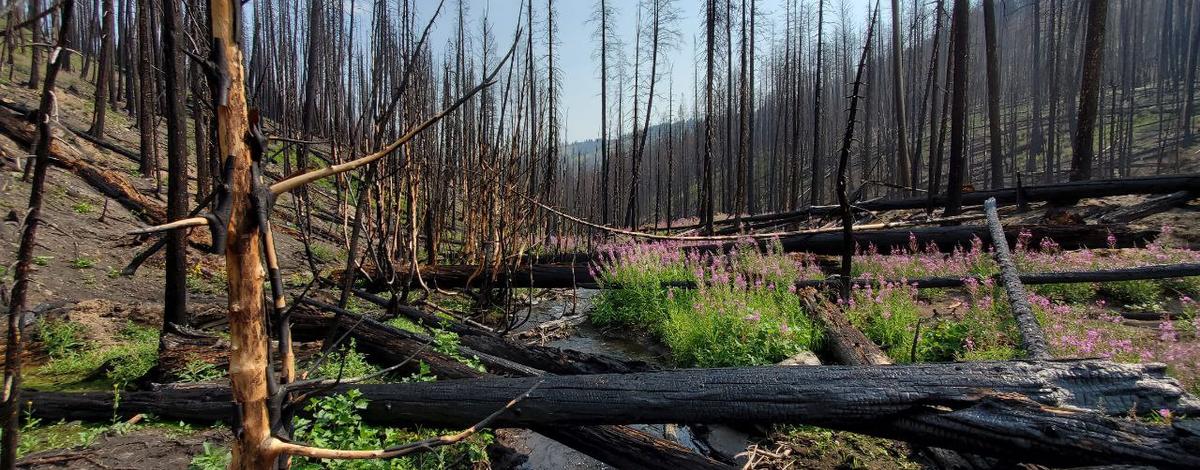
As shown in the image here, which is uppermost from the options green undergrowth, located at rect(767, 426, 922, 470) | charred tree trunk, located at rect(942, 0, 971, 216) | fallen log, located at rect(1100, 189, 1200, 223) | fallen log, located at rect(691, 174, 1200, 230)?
charred tree trunk, located at rect(942, 0, 971, 216)

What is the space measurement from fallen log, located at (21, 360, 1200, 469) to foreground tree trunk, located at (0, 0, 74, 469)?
1.82m

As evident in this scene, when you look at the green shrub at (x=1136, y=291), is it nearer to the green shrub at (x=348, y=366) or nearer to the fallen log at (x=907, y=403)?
the fallen log at (x=907, y=403)

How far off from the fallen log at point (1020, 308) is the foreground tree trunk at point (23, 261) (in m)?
4.18

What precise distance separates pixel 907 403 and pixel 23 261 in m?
3.24

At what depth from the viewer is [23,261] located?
1.24m

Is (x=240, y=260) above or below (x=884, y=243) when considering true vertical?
above

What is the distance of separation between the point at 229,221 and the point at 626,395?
210 centimetres

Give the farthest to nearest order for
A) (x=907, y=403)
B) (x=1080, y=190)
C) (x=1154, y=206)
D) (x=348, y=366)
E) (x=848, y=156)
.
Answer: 1. (x=1080, y=190)
2. (x=1154, y=206)
3. (x=848, y=156)
4. (x=348, y=366)
5. (x=907, y=403)

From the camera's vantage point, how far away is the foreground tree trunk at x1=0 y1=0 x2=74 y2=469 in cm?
121

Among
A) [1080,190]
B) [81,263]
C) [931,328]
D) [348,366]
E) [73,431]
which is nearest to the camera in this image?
[73,431]

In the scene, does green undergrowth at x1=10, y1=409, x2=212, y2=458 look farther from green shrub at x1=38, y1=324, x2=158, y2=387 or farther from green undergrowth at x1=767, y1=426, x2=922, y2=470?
green undergrowth at x1=767, y1=426, x2=922, y2=470

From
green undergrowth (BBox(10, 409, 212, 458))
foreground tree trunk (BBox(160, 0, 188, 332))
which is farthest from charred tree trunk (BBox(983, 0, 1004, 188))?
green undergrowth (BBox(10, 409, 212, 458))

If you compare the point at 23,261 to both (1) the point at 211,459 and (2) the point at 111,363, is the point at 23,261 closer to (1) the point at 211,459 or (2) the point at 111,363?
(1) the point at 211,459

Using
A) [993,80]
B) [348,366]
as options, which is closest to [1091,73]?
[993,80]
